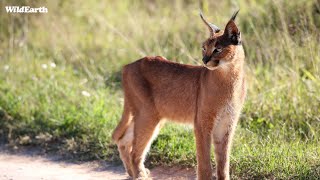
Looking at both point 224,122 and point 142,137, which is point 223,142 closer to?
point 224,122

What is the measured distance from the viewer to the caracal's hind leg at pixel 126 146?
6.82 metres

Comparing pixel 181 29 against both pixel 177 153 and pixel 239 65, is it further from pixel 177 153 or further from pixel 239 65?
pixel 239 65

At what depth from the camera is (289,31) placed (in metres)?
8.42

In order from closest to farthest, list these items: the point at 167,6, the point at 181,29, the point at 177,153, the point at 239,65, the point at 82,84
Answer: the point at 239,65 → the point at 177,153 → the point at 82,84 → the point at 181,29 → the point at 167,6

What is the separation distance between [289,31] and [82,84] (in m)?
2.82

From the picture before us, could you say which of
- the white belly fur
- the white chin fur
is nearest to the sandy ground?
the white belly fur

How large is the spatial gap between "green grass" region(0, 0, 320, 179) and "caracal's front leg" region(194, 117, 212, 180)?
0.48m

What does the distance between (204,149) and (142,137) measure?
0.76 meters

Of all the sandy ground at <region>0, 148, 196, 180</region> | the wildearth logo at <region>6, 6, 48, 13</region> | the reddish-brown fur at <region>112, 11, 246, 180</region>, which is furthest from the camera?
the wildearth logo at <region>6, 6, 48, 13</region>

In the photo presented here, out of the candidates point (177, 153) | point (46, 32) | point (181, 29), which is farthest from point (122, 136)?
point (46, 32)

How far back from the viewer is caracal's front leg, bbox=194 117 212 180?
6.02 metres

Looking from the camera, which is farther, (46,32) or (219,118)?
Answer: (46,32)

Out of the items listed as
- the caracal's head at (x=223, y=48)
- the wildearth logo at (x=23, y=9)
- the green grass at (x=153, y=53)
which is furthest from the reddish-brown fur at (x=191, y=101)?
the wildearth logo at (x=23, y=9)

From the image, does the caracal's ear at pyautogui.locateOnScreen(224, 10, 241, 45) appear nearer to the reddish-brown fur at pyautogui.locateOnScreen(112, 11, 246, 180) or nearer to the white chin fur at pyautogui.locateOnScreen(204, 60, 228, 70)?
the reddish-brown fur at pyautogui.locateOnScreen(112, 11, 246, 180)
